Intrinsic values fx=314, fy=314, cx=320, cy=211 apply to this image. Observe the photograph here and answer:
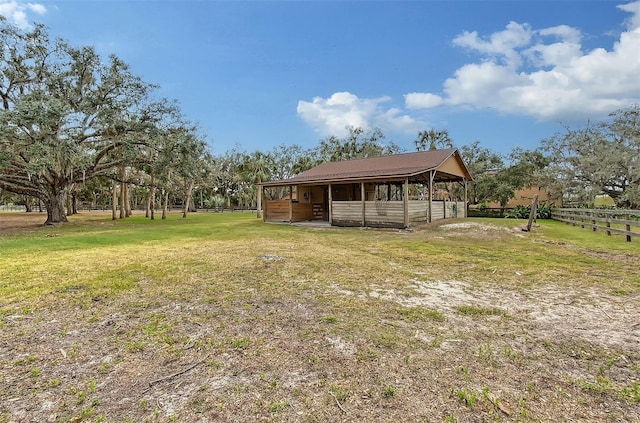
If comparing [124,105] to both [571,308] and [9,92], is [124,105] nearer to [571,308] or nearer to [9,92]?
[9,92]

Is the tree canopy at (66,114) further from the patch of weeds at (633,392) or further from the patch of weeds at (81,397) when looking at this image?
the patch of weeds at (633,392)

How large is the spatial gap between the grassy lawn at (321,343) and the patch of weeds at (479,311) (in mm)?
33

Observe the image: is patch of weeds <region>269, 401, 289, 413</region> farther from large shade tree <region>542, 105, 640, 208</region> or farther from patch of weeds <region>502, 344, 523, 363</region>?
large shade tree <region>542, 105, 640, 208</region>

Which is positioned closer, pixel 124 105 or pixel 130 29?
pixel 130 29

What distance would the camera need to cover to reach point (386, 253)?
318 inches

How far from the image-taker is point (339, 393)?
225 cm

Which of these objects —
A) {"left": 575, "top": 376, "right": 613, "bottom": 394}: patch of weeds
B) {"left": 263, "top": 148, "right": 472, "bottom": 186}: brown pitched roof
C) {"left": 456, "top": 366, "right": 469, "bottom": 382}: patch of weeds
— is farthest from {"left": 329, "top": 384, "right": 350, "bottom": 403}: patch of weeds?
{"left": 263, "top": 148, "right": 472, "bottom": 186}: brown pitched roof

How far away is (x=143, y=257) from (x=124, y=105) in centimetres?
1314

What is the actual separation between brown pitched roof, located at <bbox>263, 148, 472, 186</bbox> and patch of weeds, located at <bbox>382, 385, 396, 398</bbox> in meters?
12.0

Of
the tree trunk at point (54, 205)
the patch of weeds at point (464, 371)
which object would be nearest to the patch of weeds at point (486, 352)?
the patch of weeds at point (464, 371)

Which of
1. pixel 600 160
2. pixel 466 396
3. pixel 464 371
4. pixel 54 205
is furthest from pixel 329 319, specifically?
pixel 600 160

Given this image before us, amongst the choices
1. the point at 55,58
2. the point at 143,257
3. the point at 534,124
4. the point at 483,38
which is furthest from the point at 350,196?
the point at 534,124

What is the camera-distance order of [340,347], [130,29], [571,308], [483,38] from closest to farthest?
1. [340,347]
2. [571,308]
3. [130,29]
4. [483,38]

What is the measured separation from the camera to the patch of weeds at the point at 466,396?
2.12 m
